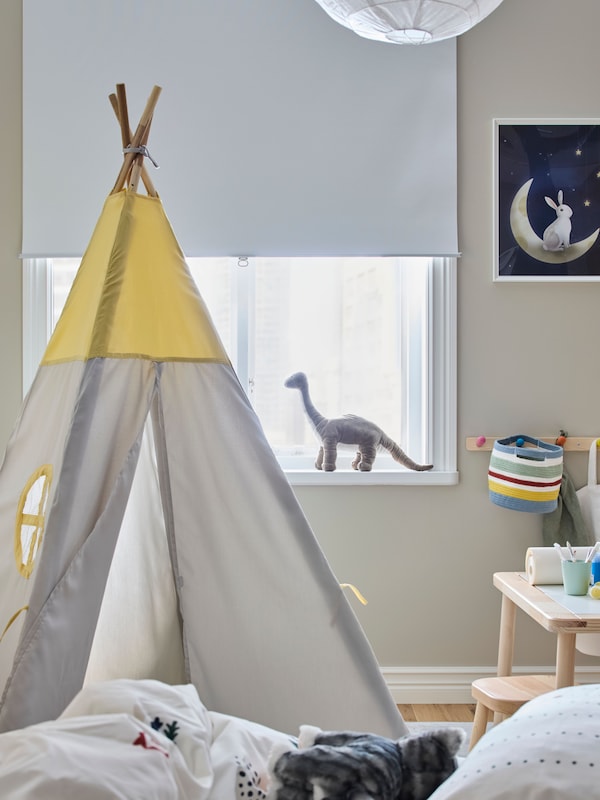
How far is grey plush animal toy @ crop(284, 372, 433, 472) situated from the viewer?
2.98 m

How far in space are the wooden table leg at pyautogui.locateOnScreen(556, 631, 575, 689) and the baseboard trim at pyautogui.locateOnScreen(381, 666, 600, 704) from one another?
0.90 metres

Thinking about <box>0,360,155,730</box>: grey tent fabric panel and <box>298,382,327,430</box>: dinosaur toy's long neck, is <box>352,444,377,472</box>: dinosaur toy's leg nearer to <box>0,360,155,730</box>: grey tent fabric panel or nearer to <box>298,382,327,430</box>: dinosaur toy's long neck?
<box>298,382,327,430</box>: dinosaur toy's long neck

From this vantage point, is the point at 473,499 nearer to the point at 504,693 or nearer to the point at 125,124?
the point at 504,693

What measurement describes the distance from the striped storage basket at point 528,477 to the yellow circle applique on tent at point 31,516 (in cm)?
154

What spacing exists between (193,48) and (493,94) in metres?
1.09

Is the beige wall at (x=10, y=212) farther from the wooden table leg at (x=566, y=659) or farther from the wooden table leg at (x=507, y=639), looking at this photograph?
the wooden table leg at (x=566, y=659)

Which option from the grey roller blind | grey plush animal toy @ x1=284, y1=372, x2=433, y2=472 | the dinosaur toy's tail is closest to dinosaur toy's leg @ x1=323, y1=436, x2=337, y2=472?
grey plush animal toy @ x1=284, y1=372, x2=433, y2=472

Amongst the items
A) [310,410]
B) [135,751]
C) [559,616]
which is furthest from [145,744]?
[310,410]

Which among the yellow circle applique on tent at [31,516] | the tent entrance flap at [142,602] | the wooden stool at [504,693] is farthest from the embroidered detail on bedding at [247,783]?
the wooden stool at [504,693]

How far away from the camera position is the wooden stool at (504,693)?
224 cm

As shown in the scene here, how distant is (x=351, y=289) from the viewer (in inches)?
124

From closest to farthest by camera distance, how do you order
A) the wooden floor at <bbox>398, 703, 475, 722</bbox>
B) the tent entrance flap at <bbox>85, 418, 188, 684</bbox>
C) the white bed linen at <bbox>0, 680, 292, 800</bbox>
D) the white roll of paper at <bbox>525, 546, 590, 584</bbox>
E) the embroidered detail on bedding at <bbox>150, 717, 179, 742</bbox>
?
the white bed linen at <bbox>0, 680, 292, 800</bbox> < the embroidered detail on bedding at <bbox>150, 717, 179, 742</bbox> < the tent entrance flap at <bbox>85, 418, 188, 684</bbox> < the white roll of paper at <bbox>525, 546, 590, 584</bbox> < the wooden floor at <bbox>398, 703, 475, 722</bbox>

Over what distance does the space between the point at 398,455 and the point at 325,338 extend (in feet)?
1.70

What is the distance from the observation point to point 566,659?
2.18 meters
